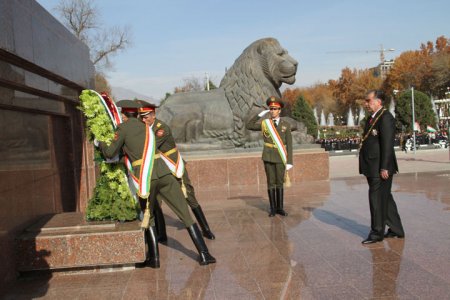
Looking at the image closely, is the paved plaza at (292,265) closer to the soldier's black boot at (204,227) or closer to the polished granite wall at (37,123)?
the soldier's black boot at (204,227)

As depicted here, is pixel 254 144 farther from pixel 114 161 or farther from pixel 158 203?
pixel 114 161

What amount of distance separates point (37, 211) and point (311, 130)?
39039mm

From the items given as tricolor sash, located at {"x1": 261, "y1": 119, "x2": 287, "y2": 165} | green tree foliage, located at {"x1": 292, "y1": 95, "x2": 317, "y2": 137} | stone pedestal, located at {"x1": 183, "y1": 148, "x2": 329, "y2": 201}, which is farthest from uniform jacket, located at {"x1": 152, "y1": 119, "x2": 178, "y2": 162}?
green tree foliage, located at {"x1": 292, "y1": 95, "x2": 317, "y2": 137}

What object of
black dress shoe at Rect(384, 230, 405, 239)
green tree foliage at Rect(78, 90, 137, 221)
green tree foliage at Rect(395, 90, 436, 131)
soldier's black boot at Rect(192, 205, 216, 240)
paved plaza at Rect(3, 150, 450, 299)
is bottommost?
paved plaza at Rect(3, 150, 450, 299)

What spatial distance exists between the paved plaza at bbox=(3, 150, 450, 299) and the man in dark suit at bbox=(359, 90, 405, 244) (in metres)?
0.26

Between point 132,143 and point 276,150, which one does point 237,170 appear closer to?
point 276,150

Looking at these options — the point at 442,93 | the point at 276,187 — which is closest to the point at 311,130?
the point at 442,93

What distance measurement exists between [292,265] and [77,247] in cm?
195

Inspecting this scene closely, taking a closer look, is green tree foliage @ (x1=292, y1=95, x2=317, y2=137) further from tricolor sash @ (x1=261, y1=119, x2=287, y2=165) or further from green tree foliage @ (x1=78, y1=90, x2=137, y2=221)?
green tree foliage @ (x1=78, y1=90, x2=137, y2=221)

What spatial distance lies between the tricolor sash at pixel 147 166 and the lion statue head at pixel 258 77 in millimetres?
6551

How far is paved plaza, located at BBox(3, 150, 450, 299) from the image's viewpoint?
12.4ft

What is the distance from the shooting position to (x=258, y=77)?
11.0 m

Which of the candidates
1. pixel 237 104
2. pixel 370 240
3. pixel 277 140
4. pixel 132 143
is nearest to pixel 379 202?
pixel 370 240

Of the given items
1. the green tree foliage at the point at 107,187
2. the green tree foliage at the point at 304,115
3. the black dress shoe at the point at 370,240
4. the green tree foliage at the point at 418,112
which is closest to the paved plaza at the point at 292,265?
the black dress shoe at the point at 370,240
